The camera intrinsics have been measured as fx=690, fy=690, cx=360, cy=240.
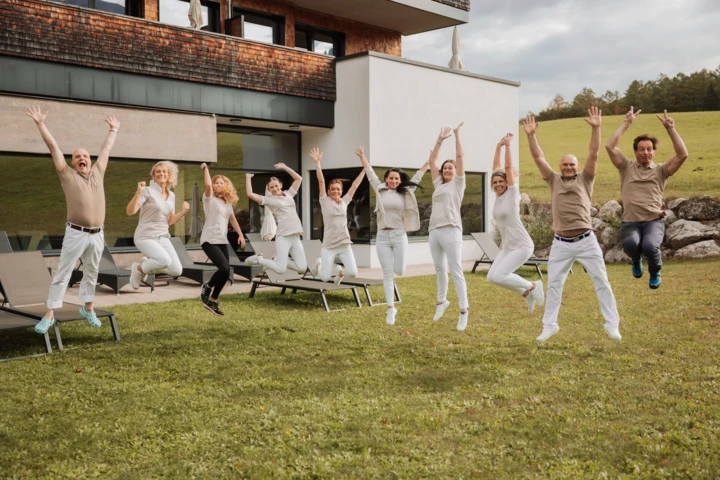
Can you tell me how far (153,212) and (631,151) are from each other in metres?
40.8

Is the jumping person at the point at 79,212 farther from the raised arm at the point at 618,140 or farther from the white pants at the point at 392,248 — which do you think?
the raised arm at the point at 618,140

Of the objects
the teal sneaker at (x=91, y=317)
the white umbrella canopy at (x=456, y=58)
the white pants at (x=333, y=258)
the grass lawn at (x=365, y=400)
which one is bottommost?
the grass lawn at (x=365, y=400)

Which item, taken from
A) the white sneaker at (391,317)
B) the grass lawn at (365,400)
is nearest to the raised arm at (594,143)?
the grass lawn at (365,400)

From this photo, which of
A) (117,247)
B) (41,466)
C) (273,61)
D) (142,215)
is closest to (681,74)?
(273,61)

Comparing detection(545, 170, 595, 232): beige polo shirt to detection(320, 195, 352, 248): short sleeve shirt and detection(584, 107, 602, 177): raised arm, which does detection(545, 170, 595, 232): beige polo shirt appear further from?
detection(320, 195, 352, 248): short sleeve shirt

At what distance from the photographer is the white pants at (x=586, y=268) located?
7426mm

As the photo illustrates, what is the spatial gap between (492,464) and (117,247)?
568 inches

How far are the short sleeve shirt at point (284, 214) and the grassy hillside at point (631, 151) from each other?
57.3 ft

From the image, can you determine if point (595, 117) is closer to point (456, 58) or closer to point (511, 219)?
point (511, 219)

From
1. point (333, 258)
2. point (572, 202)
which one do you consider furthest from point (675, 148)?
point (333, 258)

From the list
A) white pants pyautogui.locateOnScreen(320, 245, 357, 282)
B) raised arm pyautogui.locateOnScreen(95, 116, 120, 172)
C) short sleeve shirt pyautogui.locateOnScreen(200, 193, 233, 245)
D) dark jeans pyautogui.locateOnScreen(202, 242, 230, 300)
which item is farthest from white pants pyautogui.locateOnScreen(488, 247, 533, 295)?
raised arm pyautogui.locateOnScreen(95, 116, 120, 172)

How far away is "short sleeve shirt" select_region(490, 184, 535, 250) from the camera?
26.6 ft

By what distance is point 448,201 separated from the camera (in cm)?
866

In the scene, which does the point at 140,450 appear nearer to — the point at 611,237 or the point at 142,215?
the point at 142,215
